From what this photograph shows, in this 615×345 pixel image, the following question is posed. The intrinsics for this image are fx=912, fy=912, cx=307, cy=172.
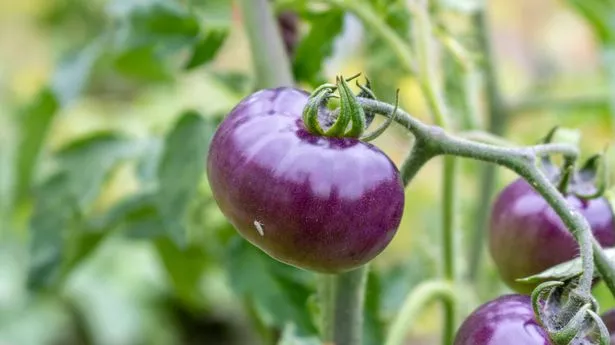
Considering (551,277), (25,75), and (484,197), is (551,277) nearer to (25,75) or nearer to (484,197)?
(484,197)

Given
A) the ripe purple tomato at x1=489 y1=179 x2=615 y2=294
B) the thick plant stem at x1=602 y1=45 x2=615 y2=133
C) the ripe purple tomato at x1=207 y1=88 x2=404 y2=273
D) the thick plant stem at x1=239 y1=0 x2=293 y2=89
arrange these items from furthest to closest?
the thick plant stem at x1=602 y1=45 x2=615 y2=133 → the thick plant stem at x1=239 y1=0 x2=293 y2=89 → the ripe purple tomato at x1=489 y1=179 x2=615 y2=294 → the ripe purple tomato at x1=207 y1=88 x2=404 y2=273

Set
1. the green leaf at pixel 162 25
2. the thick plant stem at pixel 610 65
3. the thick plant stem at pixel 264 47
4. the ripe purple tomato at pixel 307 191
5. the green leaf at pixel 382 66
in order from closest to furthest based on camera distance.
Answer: the ripe purple tomato at pixel 307 191, the thick plant stem at pixel 264 47, the green leaf at pixel 162 25, the thick plant stem at pixel 610 65, the green leaf at pixel 382 66

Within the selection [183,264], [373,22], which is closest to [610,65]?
[373,22]

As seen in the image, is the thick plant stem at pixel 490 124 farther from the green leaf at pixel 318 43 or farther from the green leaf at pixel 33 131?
the green leaf at pixel 33 131

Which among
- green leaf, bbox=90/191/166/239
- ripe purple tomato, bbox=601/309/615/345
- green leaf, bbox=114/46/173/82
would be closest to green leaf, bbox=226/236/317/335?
green leaf, bbox=90/191/166/239

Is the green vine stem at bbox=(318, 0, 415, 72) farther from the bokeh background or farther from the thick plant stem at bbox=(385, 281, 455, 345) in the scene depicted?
the thick plant stem at bbox=(385, 281, 455, 345)

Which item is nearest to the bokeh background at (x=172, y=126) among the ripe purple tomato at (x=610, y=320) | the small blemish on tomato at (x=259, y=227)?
the ripe purple tomato at (x=610, y=320)

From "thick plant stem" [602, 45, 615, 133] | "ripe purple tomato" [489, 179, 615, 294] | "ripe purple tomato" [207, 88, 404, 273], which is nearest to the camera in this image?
"ripe purple tomato" [207, 88, 404, 273]
